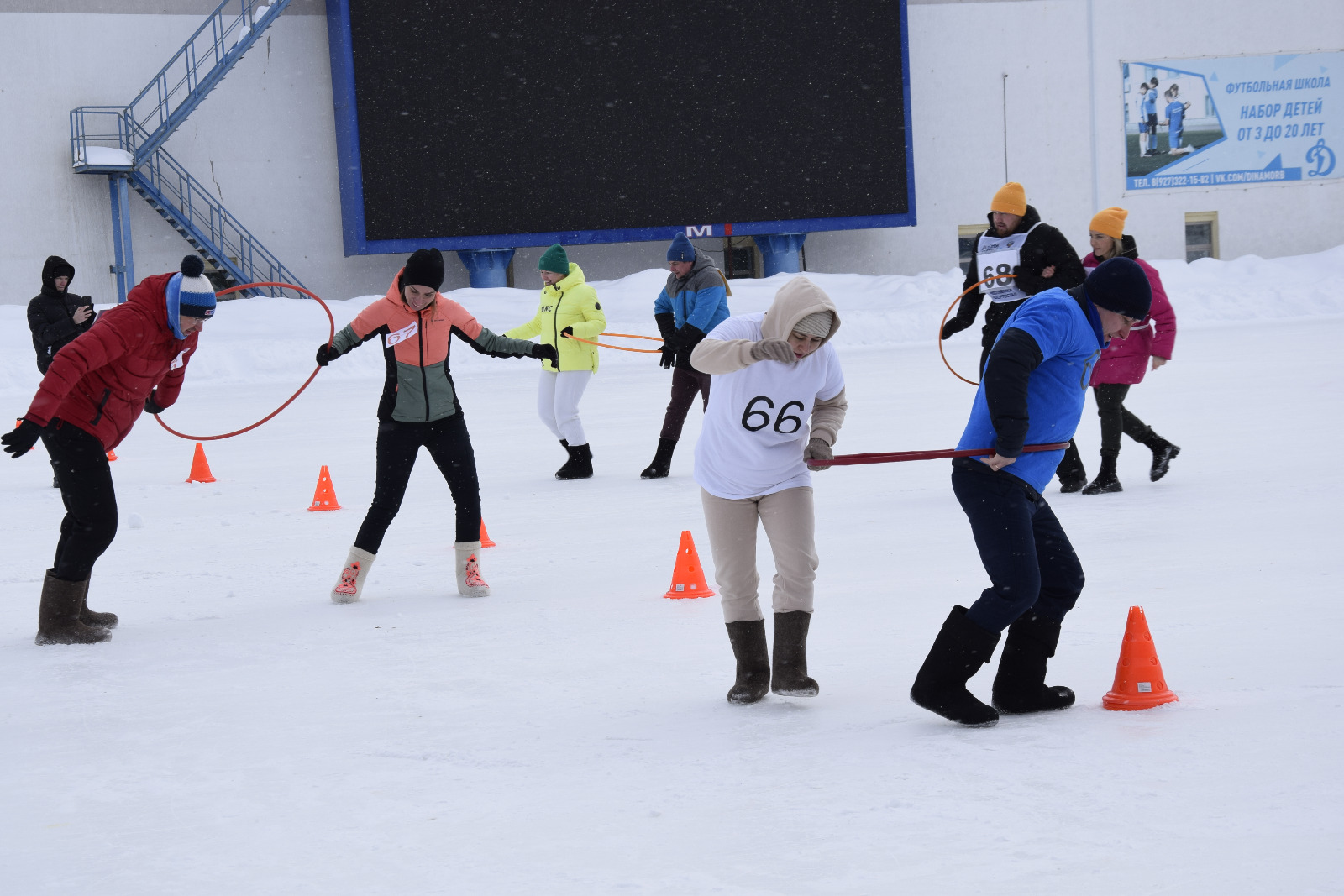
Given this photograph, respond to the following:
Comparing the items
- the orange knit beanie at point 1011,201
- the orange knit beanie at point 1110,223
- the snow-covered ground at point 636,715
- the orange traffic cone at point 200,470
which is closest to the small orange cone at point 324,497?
the snow-covered ground at point 636,715

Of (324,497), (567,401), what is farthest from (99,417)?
(567,401)

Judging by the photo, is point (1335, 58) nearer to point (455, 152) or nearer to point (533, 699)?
point (455, 152)

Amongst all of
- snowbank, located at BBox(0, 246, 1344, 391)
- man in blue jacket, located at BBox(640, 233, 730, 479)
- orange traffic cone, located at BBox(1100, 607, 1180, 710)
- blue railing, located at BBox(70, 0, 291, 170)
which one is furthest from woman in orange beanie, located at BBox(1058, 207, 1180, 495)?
blue railing, located at BBox(70, 0, 291, 170)

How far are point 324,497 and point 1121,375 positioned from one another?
16.5ft

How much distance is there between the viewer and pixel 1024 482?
3.87m

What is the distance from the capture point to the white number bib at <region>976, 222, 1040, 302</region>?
7883 millimetres

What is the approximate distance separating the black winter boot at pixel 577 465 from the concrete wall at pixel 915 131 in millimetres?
19755

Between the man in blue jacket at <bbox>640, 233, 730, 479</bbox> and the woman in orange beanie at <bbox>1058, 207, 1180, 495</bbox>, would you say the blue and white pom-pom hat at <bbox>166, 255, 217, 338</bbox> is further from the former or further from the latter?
the woman in orange beanie at <bbox>1058, 207, 1180, 495</bbox>

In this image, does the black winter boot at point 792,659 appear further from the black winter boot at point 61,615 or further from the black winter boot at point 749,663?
the black winter boot at point 61,615

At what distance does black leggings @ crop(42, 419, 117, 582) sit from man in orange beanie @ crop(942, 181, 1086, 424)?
4.53 meters

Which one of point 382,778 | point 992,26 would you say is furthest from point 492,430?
point 992,26

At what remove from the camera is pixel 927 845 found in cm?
298

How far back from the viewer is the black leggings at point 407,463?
5.94 meters

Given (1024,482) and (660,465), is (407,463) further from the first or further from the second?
(660,465)
